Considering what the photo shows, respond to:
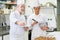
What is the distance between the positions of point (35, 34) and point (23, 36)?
0.13 meters

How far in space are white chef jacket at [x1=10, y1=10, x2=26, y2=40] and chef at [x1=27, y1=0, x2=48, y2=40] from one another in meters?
0.09

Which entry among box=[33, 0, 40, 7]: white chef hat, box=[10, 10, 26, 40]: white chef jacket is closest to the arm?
box=[10, 10, 26, 40]: white chef jacket

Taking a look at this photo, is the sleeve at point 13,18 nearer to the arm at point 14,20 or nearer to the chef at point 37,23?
the arm at point 14,20

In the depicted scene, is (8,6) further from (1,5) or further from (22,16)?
(22,16)

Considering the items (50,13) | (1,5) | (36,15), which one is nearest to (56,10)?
(50,13)

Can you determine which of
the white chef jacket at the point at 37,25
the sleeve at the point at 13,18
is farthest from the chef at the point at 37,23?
the sleeve at the point at 13,18

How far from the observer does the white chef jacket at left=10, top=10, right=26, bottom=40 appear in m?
1.39

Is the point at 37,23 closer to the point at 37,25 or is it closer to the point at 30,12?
the point at 37,25

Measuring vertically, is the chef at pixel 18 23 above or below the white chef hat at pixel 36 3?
below

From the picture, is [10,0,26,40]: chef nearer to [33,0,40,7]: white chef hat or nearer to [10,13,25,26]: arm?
[10,13,25,26]: arm

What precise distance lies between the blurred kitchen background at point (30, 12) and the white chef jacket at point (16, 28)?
0.05m

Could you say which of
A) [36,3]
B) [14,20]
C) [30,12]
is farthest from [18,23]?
[36,3]

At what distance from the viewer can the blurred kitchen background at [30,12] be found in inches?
53.4

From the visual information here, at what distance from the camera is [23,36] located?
1389mm
